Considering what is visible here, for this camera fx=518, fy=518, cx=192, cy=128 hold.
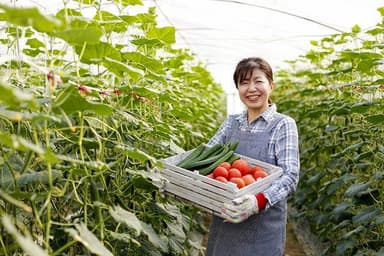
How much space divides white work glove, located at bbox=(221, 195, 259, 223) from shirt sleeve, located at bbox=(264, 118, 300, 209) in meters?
0.18

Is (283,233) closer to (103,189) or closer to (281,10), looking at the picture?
(103,189)

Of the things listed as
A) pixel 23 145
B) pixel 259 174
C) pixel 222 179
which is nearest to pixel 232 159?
pixel 259 174

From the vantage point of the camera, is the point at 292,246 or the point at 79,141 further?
the point at 292,246

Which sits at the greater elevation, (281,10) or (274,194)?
(281,10)

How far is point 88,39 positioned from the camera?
131cm

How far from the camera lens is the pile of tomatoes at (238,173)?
2.40 metres

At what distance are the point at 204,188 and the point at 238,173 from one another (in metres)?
0.23

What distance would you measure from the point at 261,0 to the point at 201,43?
443 centimetres

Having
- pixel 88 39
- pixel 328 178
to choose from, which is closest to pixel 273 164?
pixel 88 39

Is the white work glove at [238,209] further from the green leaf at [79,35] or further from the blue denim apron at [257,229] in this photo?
the green leaf at [79,35]

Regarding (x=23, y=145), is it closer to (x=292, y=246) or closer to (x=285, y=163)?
(x=285, y=163)

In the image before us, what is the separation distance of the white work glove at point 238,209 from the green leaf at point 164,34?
3.08 ft

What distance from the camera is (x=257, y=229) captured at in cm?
283

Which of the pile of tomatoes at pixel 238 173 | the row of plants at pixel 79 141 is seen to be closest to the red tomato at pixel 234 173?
the pile of tomatoes at pixel 238 173
